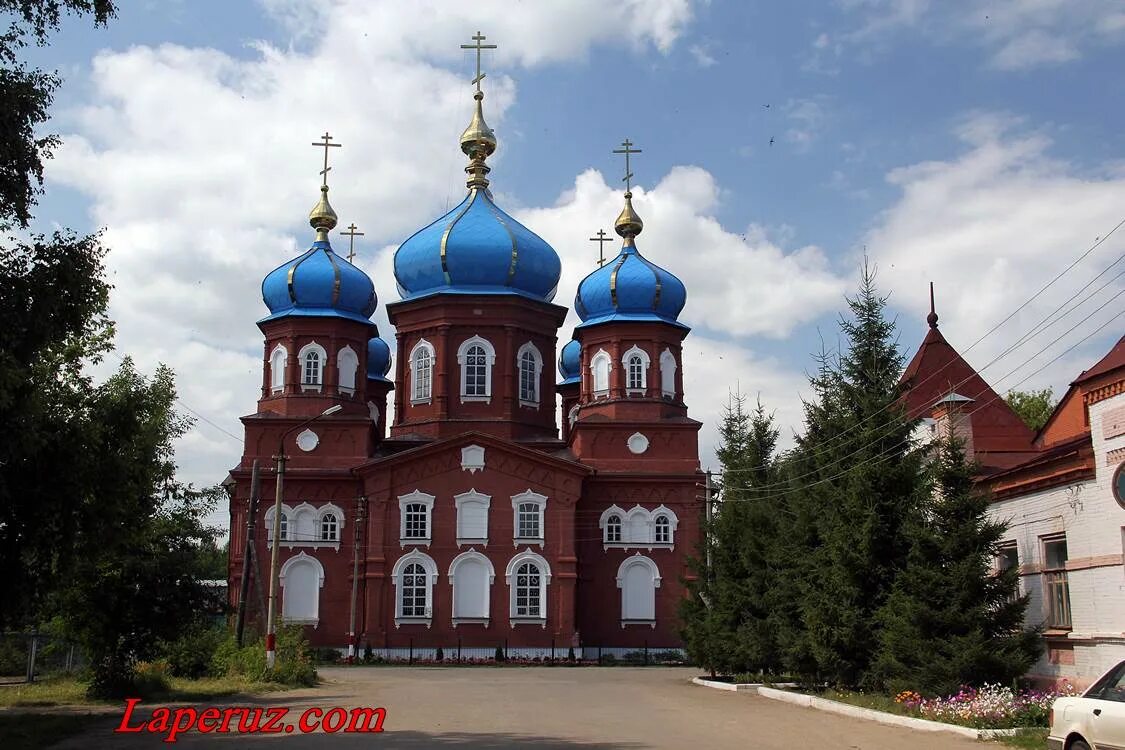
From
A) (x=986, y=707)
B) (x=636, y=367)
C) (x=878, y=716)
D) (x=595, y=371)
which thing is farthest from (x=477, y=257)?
(x=986, y=707)

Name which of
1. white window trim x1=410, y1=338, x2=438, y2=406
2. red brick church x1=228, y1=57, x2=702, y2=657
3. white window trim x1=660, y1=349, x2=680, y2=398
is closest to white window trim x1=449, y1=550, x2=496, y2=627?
red brick church x1=228, y1=57, x2=702, y2=657

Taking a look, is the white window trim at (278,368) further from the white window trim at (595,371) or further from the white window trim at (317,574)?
the white window trim at (595,371)

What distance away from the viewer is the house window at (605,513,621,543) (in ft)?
126

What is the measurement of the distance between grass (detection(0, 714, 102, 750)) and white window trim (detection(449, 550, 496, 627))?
67.9ft

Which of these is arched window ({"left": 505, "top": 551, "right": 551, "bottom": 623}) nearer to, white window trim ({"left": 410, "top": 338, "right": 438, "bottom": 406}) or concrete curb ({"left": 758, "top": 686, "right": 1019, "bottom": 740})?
white window trim ({"left": 410, "top": 338, "right": 438, "bottom": 406})

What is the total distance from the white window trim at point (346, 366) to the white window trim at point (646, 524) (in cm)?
983

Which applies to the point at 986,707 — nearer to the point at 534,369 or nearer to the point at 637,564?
the point at 637,564

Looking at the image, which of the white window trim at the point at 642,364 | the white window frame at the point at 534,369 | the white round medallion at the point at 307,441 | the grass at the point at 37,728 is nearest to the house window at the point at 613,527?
the white window trim at the point at 642,364

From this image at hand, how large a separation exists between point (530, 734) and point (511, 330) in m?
26.5

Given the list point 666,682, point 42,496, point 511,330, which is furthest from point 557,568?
point 42,496

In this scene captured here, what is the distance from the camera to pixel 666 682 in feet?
86.5

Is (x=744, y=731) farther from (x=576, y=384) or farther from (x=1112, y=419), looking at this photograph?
(x=576, y=384)

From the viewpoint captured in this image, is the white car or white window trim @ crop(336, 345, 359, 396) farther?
white window trim @ crop(336, 345, 359, 396)

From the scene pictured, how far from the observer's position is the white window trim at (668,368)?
133 ft
